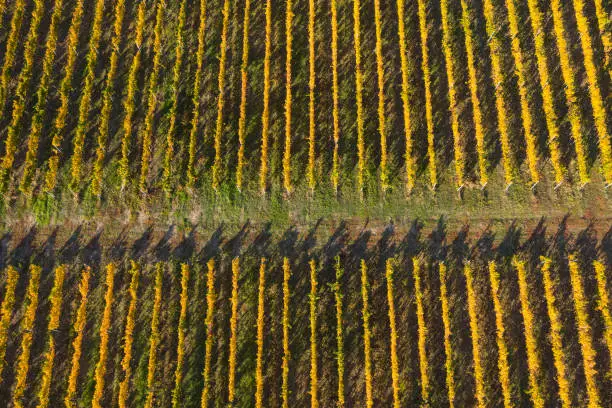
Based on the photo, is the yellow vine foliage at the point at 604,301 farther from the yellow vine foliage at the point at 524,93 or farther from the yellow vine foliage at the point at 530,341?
the yellow vine foliage at the point at 524,93

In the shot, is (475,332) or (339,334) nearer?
(475,332)

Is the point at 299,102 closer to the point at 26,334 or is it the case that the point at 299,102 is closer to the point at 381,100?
the point at 381,100

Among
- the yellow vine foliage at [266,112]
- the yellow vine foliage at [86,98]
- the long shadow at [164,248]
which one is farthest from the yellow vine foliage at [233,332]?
the yellow vine foliage at [86,98]

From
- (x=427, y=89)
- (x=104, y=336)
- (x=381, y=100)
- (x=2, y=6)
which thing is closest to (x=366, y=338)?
(x=381, y=100)

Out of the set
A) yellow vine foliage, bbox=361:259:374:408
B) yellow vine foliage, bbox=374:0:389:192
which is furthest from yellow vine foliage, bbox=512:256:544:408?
yellow vine foliage, bbox=374:0:389:192

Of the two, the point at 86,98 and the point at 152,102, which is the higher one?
the point at 86,98

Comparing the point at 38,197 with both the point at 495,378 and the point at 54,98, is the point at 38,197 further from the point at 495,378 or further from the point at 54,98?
the point at 495,378

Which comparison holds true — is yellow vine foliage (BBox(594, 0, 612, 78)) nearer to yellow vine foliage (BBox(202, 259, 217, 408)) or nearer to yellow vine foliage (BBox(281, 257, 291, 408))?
yellow vine foliage (BBox(281, 257, 291, 408))
